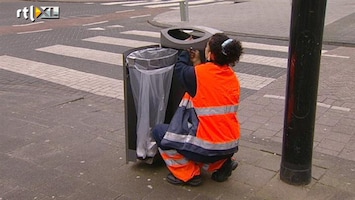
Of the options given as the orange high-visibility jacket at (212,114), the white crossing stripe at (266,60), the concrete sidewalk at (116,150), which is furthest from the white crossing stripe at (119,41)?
the orange high-visibility jacket at (212,114)

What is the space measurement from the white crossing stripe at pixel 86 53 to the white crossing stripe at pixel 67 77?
894 millimetres

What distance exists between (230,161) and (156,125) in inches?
26.3

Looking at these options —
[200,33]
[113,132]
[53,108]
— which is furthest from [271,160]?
[53,108]

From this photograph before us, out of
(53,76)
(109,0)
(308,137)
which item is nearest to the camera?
(308,137)

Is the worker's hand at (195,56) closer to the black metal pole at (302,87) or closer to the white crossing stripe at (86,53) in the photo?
the black metal pole at (302,87)

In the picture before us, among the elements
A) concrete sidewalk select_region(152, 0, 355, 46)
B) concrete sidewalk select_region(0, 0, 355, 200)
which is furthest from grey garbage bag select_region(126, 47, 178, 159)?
concrete sidewalk select_region(152, 0, 355, 46)

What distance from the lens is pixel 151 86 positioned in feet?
11.6

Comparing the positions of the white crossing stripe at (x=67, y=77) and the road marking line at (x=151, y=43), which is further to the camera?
the road marking line at (x=151, y=43)

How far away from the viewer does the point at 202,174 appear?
12.3ft

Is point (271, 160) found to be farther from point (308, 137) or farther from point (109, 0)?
point (109, 0)

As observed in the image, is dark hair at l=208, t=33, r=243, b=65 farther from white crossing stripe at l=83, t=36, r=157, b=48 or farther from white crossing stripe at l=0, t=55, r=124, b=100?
white crossing stripe at l=83, t=36, r=157, b=48

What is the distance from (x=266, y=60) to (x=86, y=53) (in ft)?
12.7

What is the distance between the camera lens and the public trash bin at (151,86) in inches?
137

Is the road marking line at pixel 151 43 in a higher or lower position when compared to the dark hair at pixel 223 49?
lower
